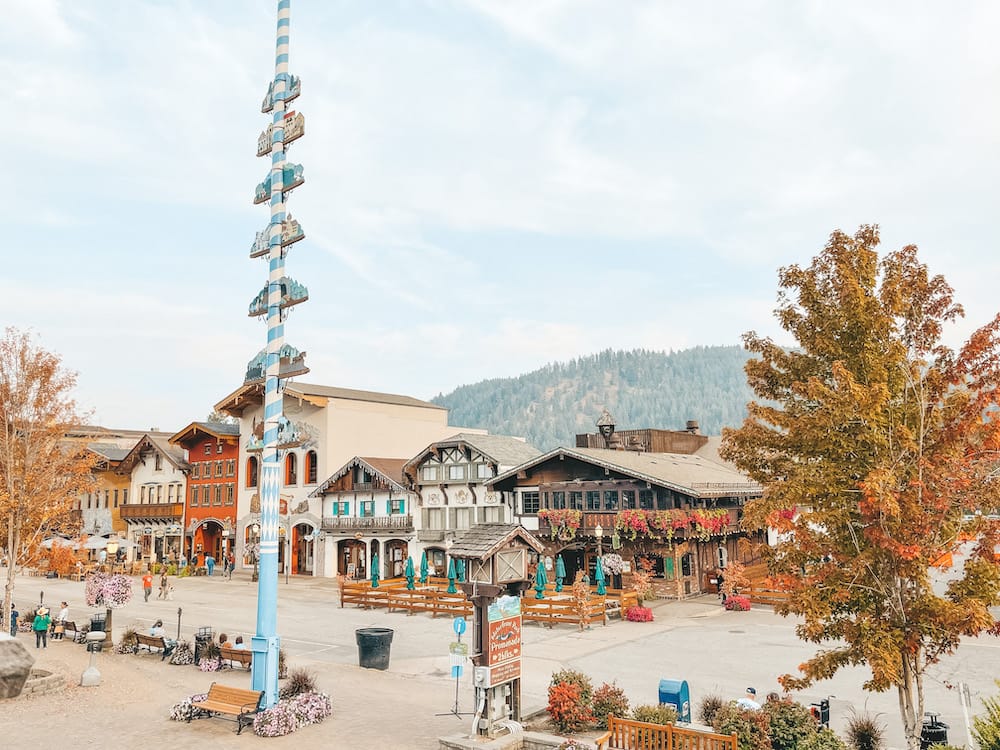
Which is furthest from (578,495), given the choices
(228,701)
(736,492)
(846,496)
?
(846,496)

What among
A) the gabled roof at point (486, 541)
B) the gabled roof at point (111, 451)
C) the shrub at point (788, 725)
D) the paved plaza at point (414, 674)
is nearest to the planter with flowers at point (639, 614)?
the paved plaza at point (414, 674)

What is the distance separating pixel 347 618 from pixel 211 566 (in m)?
26.3

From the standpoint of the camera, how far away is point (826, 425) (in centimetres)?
1027

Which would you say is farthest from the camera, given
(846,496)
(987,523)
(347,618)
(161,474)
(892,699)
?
(161,474)

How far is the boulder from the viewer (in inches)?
656

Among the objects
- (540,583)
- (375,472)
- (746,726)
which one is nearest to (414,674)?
(746,726)

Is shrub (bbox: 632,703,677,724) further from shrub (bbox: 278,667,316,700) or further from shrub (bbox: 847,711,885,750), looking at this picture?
shrub (bbox: 278,667,316,700)

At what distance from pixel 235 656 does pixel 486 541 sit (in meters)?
9.21

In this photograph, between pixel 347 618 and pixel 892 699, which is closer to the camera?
pixel 892 699

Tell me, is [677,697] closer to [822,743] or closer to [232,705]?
[822,743]

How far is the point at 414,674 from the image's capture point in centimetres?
2008

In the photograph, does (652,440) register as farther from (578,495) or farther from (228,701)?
(228,701)

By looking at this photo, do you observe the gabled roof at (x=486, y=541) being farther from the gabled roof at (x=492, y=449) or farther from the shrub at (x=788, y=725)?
the gabled roof at (x=492, y=449)

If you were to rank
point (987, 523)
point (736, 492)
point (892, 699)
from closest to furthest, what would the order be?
point (987, 523)
point (892, 699)
point (736, 492)
